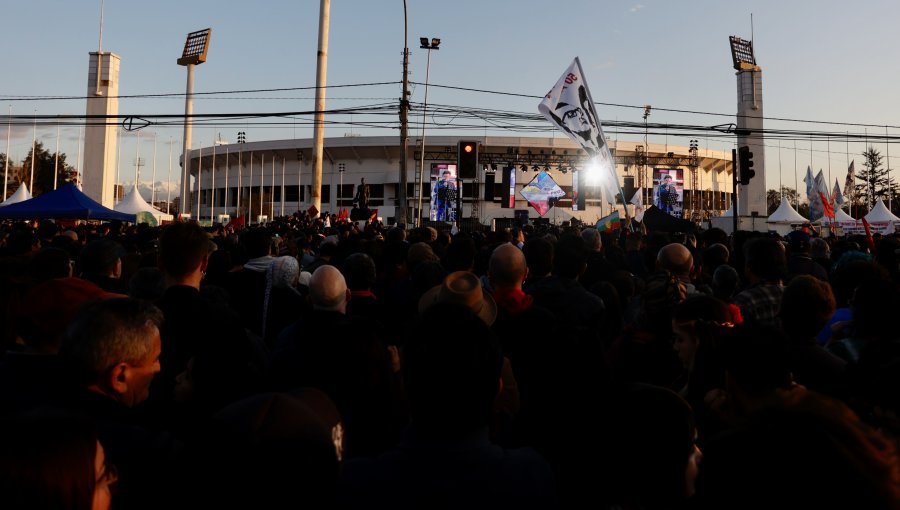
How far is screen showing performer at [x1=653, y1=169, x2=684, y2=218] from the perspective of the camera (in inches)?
2108

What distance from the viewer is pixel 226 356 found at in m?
2.87

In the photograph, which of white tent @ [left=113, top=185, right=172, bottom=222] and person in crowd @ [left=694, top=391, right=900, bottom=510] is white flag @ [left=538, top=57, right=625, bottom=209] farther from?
white tent @ [left=113, top=185, right=172, bottom=222]

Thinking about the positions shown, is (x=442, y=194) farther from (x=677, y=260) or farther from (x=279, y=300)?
(x=677, y=260)

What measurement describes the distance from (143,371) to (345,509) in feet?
3.67

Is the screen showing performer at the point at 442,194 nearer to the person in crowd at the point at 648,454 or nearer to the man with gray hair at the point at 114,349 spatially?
the man with gray hair at the point at 114,349

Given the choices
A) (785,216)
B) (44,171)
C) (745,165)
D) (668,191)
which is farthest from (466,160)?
(44,171)

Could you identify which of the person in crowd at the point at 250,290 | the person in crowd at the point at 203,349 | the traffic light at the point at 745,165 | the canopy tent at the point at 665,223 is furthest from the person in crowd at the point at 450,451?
the traffic light at the point at 745,165

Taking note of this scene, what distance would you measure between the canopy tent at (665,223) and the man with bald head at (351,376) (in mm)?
11020

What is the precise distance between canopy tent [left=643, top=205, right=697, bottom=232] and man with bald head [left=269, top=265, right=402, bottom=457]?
11020mm

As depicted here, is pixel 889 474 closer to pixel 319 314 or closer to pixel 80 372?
pixel 80 372

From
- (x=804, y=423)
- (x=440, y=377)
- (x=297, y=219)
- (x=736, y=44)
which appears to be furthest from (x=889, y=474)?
(x=736, y=44)

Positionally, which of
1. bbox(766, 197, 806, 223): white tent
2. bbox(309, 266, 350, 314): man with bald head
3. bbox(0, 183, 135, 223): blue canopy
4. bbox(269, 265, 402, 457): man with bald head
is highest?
bbox(766, 197, 806, 223): white tent

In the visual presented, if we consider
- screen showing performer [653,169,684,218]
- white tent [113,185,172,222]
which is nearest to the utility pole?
white tent [113,185,172,222]

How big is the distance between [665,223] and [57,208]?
1505cm
